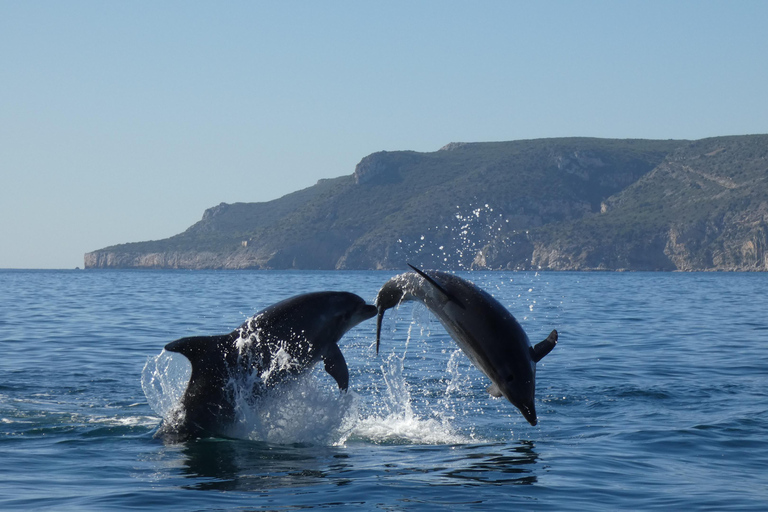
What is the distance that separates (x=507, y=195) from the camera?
198 metres

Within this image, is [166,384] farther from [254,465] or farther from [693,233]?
[693,233]

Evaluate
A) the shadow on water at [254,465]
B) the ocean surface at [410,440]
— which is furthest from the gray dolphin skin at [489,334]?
the shadow on water at [254,465]

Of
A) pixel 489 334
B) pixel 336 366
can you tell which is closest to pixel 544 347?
pixel 489 334

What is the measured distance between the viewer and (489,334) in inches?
419

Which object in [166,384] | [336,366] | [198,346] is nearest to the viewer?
[198,346]

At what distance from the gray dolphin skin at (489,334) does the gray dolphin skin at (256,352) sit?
103 centimetres

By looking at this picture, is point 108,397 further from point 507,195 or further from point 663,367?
point 507,195

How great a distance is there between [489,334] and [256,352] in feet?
10.2

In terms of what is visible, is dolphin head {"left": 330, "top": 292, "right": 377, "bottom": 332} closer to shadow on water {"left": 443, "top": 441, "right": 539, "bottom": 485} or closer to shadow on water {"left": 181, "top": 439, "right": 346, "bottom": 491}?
shadow on water {"left": 181, "top": 439, "right": 346, "bottom": 491}

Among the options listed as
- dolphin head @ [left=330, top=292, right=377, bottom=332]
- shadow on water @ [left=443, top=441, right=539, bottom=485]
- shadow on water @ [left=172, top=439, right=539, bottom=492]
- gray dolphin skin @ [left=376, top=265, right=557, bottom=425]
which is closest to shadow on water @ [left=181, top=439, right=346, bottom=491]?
shadow on water @ [left=172, top=439, right=539, bottom=492]

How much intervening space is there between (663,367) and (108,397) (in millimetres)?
11594

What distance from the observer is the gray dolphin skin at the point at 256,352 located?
11867mm

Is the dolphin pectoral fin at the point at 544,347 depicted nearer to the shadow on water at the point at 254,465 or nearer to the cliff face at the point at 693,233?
the shadow on water at the point at 254,465

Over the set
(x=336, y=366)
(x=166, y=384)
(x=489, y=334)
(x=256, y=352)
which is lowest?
(x=166, y=384)
